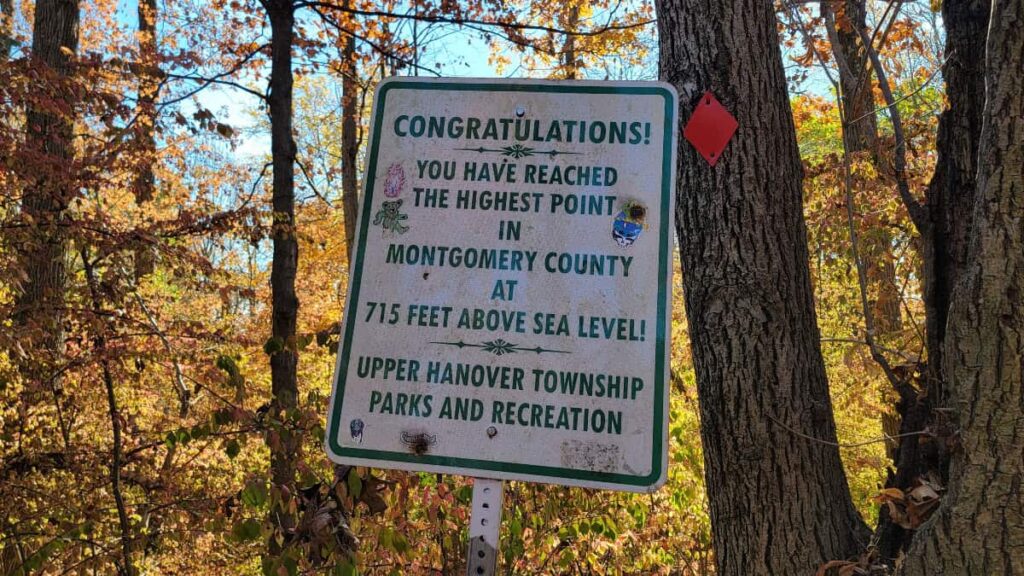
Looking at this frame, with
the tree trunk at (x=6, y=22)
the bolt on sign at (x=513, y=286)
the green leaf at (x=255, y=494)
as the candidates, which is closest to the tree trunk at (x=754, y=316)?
the bolt on sign at (x=513, y=286)

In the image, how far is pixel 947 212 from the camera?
253 centimetres

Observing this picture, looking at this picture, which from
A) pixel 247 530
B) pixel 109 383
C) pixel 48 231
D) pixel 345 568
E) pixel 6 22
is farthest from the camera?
pixel 6 22

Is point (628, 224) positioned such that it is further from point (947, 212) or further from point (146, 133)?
point (146, 133)

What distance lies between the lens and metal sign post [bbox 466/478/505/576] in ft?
5.41

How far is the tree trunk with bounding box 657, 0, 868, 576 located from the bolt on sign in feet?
3.01

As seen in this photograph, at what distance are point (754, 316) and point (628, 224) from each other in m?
1.01

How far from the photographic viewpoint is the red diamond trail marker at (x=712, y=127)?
2.60 m

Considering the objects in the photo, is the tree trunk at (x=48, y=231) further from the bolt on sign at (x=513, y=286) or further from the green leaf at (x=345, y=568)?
the bolt on sign at (x=513, y=286)

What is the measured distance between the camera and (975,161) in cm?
247

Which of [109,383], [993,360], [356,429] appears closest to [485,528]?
[356,429]

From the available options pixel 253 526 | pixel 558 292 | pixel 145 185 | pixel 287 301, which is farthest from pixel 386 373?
pixel 145 185

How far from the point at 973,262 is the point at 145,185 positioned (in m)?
5.98

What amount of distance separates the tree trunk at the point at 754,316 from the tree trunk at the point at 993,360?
0.54 metres

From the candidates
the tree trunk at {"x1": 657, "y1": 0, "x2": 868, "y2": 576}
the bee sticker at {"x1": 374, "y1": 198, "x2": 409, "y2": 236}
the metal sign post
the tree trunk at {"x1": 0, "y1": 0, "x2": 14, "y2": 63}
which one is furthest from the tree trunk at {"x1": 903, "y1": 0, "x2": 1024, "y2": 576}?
the tree trunk at {"x1": 0, "y1": 0, "x2": 14, "y2": 63}
